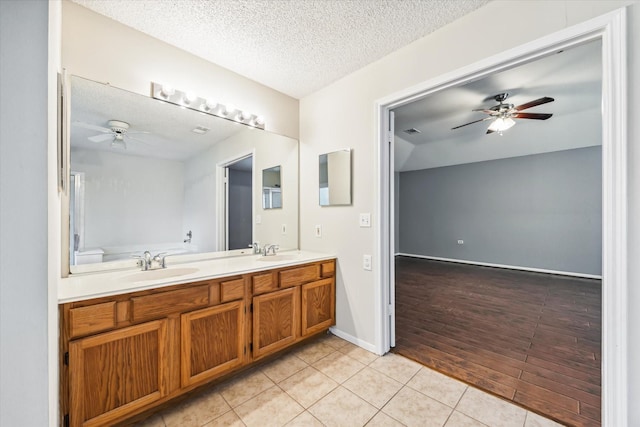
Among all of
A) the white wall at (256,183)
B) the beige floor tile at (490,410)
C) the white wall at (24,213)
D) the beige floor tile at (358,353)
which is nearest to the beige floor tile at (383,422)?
the beige floor tile at (490,410)

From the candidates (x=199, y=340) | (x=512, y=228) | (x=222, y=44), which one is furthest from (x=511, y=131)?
(x=199, y=340)

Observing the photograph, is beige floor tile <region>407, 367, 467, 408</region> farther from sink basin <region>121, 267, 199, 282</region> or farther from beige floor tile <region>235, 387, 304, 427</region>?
sink basin <region>121, 267, 199, 282</region>

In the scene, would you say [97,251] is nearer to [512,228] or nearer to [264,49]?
[264,49]

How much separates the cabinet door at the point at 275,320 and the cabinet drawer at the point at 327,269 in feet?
1.03

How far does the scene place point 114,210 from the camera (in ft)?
6.09

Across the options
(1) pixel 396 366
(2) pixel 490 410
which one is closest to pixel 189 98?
(1) pixel 396 366

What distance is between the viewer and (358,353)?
2232 mm

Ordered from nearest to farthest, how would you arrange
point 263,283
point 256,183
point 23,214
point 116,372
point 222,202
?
point 23,214, point 116,372, point 263,283, point 222,202, point 256,183

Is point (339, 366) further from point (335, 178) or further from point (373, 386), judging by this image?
point (335, 178)

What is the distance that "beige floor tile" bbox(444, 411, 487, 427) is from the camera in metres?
1.47

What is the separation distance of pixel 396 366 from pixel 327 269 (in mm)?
955

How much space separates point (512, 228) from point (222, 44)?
20.7 ft

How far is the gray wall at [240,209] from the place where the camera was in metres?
2.49

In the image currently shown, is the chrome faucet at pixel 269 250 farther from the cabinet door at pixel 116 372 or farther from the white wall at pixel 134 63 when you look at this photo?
the white wall at pixel 134 63
